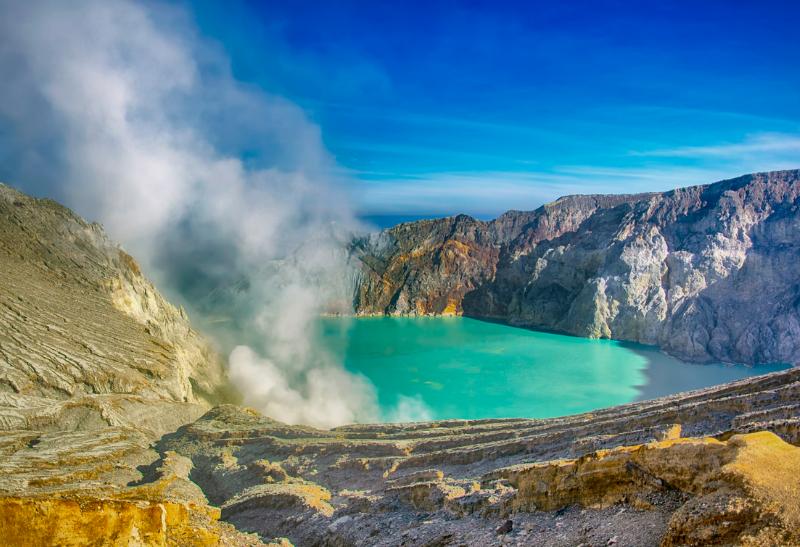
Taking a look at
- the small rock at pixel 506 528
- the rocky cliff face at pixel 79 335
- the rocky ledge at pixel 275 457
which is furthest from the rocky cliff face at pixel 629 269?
the small rock at pixel 506 528

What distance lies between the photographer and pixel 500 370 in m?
60.8

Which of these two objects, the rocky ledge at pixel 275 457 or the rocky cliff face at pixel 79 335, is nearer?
the rocky ledge at pixel 275 457

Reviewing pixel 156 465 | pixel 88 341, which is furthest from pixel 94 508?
pixel 88 341

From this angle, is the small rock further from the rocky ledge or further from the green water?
the green water

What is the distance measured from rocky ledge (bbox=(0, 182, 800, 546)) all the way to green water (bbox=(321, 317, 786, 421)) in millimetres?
19090

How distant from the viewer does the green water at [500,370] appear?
47.5 m

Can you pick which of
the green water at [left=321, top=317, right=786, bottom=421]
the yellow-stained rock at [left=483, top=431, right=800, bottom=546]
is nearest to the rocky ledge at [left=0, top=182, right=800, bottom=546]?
the yellow-stained rock at [left=483, top=431, right=800, bottom=546]

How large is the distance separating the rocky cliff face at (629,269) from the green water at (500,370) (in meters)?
4.56

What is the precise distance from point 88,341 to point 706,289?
70246 millimetres

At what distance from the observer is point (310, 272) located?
100 m

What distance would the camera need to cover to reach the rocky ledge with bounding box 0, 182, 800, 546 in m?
9.21

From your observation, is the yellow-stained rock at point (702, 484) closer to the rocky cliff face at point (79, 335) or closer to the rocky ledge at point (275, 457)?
the rocky ledge at point (275, 457)

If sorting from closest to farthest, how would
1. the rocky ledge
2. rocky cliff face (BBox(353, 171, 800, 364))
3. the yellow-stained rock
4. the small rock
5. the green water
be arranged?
the yellow-stained rock, the rocky ledge, the small rock, the green water, rocky cliff face (BBox(353, 171, 800, 364))

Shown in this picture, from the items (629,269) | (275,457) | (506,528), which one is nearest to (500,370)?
(629,269)
